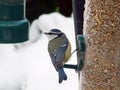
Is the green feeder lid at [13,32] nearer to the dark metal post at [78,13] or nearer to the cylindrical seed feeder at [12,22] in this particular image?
the cylindrical seed feeder at [12,22]

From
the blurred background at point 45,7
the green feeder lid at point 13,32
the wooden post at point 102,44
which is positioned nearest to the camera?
the wooden post at point 102,44

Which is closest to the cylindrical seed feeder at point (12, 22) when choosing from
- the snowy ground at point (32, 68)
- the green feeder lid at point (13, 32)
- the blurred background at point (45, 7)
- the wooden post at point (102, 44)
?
the green feeder lid at point (13, 32)

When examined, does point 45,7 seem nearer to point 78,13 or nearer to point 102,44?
point 78,13

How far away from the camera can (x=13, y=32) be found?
243 cm

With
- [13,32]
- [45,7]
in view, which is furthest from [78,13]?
[45,7]

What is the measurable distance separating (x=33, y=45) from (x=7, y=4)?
1116mm

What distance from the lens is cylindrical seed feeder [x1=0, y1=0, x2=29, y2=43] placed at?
2.42 meters

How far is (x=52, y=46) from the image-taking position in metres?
1.96

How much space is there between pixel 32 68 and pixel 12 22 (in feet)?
2.14

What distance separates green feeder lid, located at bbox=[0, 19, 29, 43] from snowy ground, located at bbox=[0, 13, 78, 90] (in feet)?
1.19

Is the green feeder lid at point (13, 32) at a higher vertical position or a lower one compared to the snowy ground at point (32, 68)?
higher

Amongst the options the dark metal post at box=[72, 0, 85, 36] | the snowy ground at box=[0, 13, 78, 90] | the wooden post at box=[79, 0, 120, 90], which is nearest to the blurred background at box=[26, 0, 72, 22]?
the snowy ground at box=[0, 13, 78, 90]

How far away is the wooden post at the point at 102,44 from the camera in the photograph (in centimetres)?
193

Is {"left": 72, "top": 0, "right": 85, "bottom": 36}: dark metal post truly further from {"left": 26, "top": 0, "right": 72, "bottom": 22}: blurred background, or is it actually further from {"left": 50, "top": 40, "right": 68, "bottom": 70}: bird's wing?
{"left": 26, "top": 0, "right": 72, "bottom": 22}: blurred background
